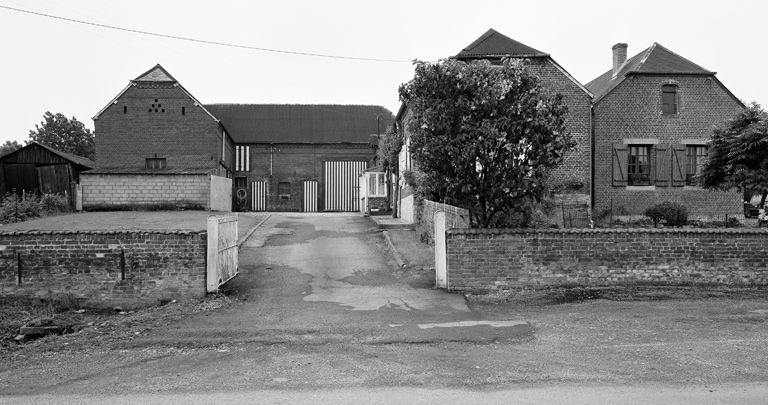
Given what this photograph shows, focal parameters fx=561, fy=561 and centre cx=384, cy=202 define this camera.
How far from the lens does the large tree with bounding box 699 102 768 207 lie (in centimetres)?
1698

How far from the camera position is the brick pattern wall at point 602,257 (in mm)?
10602

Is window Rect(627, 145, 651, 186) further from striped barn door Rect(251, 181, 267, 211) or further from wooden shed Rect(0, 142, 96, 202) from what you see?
wooden shed Rect(0, 142, 96, 202)

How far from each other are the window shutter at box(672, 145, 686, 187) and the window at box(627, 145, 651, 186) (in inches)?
41.7

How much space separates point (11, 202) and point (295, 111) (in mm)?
22150

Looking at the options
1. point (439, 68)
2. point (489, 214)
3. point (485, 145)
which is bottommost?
point (489, 214)

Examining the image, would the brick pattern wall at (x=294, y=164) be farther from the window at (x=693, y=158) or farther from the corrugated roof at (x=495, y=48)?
the window at (x=693, y=158)

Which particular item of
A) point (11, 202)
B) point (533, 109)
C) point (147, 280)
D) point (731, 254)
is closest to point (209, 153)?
point (11, 202)

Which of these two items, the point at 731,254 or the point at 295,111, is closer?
the point at 731,254

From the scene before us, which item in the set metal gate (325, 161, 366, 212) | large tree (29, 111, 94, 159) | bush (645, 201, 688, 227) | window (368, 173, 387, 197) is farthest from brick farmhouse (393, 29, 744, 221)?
large tree (29, 111, 94, 159)

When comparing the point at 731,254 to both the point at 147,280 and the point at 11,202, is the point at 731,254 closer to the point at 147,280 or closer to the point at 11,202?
the point at 147,280

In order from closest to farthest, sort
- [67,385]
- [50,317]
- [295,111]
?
1. [67,385]
2. [50,317]
3. [295,111]

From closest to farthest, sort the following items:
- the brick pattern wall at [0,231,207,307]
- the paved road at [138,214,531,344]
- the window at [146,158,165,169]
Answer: the paved road at [138,214,531,344], the brick pattern wall at [0,231,207,307], the window at [146,158,165,169]

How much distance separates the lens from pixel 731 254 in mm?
10852

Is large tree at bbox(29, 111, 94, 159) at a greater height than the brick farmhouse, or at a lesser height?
greater
